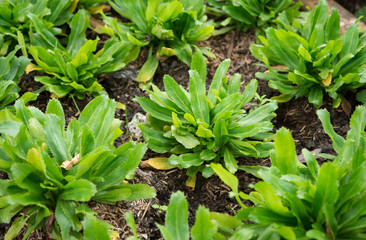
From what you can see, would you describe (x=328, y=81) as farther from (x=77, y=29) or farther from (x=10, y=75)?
(x=10, y=75)

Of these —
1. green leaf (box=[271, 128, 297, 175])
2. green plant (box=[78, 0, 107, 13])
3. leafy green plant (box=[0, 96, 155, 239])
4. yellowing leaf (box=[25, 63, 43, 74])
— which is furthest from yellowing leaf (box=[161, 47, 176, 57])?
green leaf (box=[271, 128, 297, 175])

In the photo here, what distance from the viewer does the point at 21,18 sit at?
11.2 ft

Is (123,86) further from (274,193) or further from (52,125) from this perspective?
(274,193)

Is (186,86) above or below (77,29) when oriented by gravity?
below

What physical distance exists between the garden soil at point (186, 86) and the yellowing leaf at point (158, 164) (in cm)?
5

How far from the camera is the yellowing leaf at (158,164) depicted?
2.86 m

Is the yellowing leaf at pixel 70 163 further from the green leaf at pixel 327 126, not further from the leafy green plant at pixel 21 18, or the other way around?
the green leaf at pixel 327 126

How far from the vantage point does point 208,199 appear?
9.27 ft

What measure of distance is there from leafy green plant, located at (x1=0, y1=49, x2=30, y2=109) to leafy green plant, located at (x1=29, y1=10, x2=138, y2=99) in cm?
9

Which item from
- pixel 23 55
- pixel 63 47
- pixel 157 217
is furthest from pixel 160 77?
pixel 157 217

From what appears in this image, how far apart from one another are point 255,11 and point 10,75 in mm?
2154

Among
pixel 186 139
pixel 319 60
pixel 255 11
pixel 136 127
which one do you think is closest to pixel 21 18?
pixel 136 127

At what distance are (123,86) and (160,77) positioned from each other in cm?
32

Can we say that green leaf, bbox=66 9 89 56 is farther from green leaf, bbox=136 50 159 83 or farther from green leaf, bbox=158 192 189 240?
green leaf, bbox=158 192 189 240
